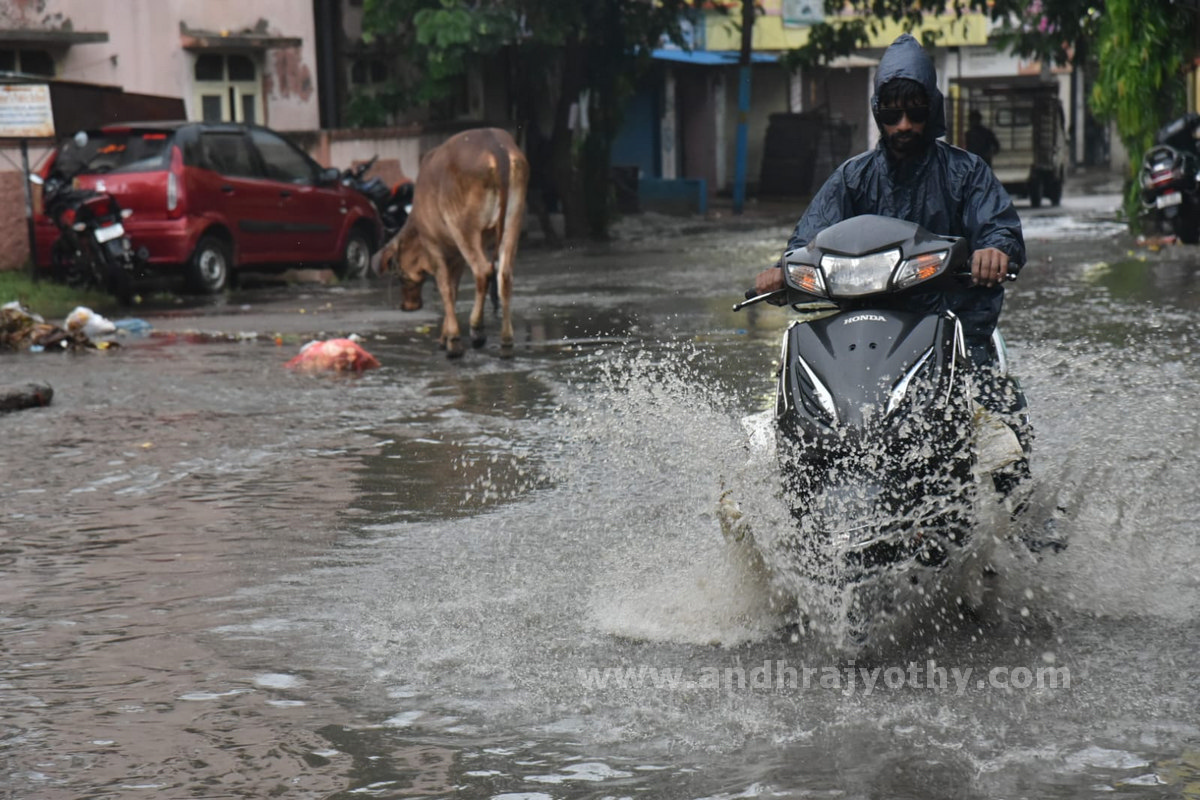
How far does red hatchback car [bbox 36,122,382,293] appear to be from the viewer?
18.6 metres

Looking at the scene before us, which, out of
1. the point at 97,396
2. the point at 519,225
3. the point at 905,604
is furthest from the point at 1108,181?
the point at 905,604

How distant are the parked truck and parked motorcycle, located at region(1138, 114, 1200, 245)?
14.3 metres

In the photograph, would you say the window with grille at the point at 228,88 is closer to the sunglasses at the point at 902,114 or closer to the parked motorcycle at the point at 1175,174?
the parked motorcycle at the point at 1175,174

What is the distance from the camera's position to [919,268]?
4.92 m

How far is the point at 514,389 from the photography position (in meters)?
10.8

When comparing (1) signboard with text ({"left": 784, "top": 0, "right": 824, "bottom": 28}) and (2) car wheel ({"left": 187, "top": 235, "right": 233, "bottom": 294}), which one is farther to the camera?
(1) signboard with text ({"left": 784, "top": 0, "right": 824, "bottom": 28})

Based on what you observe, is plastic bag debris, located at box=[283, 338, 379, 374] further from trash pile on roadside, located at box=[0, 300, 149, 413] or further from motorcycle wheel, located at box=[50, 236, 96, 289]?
motorcycle wheel, located at box=[50, 236, 96, 289]

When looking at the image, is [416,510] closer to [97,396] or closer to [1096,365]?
[97,396]

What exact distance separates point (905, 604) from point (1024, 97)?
3230 centimetres

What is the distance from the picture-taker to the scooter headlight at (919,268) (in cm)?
491

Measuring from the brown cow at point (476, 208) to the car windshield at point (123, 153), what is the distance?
630 centimetres

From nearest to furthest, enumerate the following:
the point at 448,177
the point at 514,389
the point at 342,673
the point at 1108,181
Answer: the point at 342,673, the point at 514,389, the point at 448,177, the point at 1108,181

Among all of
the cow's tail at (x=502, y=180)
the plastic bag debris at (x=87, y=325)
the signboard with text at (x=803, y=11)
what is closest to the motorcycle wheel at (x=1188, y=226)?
the cow's tail at (x=502, y=180)

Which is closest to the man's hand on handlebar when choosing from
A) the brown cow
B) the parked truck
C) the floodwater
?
the floodwater
